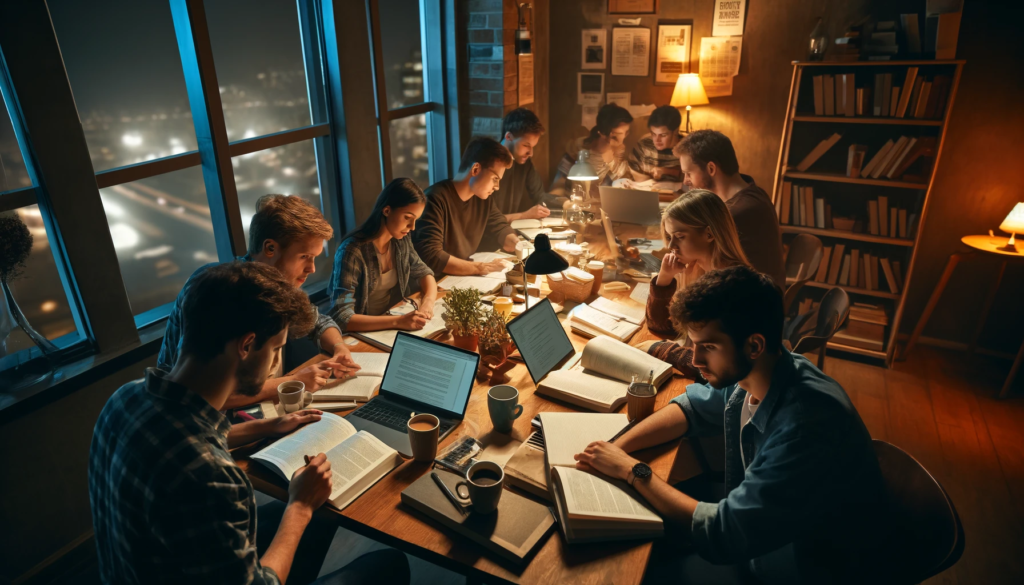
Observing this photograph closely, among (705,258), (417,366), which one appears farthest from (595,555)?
(705,258)

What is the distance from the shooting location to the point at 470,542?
1.35m

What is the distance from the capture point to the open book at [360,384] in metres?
1.86

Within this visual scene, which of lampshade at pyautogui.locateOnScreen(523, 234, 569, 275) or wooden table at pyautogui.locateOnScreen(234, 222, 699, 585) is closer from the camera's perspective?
wooden table at pyautogui.locateOnScreen(234, 222, 699, 585)

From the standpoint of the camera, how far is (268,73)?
3.16 metres

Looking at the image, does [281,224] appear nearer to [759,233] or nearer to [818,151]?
[759,233]

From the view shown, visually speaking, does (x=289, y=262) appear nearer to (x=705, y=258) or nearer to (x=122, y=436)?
(x=122, y=436)

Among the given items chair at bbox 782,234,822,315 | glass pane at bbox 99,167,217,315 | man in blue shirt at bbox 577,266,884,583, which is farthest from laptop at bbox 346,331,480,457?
chair at bbox 782,234,822,315

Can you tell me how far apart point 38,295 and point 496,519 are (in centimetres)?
205

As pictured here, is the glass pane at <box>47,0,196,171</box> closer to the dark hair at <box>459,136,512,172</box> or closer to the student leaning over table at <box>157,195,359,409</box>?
the student leaning over table at <box>157,195,359,409</box>

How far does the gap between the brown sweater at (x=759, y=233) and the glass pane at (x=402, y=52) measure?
2181mm

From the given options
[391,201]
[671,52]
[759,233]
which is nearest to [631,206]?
[759,233]

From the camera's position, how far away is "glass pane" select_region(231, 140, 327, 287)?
311cm

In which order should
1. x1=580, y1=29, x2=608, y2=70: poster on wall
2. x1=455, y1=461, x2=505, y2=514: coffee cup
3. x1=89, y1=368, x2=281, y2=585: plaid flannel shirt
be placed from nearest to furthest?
x1=89, y1=368, x2=281, y2=585: plaid flannel shirt → x1=455, y1=461, x2=505, y2=514: coffee cup → x1=580, y1=29, x2=608, y2=70: poster on wall

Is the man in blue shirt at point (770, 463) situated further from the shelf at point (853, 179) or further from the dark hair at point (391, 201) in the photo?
the shelf at point (853, 179)
